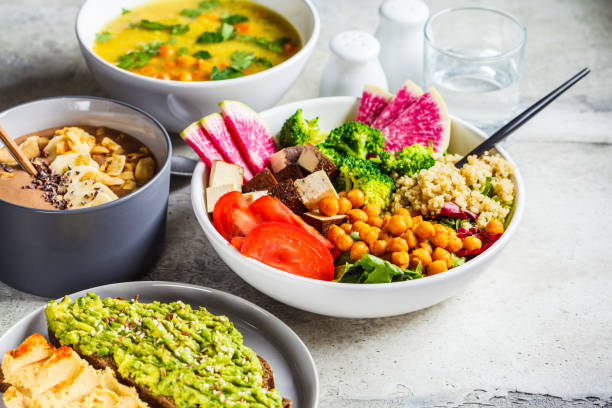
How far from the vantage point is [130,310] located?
95.7 inches

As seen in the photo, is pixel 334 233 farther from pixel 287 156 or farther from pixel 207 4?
pixel 207 4

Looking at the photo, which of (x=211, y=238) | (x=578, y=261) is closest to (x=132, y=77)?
(x=211, y=238)

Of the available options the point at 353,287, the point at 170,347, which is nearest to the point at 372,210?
the point at 353,287

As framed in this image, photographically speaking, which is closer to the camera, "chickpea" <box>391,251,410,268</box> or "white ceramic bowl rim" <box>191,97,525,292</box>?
"white ceramic bowl rim" <box>191,97,525,292</box>

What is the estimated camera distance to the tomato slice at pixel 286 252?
2.60 metres

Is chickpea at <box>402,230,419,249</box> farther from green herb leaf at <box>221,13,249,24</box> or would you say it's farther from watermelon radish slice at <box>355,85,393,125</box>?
green herb leaf at <box>221,13,249,24</box>

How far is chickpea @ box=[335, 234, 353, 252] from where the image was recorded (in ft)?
8.94

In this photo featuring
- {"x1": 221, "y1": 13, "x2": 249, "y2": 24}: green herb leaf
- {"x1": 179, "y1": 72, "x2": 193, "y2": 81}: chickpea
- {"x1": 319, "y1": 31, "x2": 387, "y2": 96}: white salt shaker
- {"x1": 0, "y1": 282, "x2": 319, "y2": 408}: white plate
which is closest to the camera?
{"x1": 0, "y1": 282, "x2": 319, "y2": 408}: white plate

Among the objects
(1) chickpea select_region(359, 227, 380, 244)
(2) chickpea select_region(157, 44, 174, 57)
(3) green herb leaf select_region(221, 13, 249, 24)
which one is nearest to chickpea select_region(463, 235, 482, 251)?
(1) chickpea select_region(359, 227, 380, 244)

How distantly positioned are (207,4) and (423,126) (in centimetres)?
169

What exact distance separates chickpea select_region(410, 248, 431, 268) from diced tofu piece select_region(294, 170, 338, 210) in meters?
0.45

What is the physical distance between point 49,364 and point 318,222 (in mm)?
1166

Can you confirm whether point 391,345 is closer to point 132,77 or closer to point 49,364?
point 49,364

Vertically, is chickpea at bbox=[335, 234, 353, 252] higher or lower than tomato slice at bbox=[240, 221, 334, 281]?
lower
